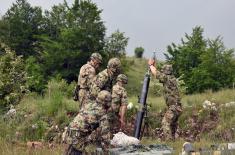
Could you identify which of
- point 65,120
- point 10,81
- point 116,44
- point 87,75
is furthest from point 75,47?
point 87,75

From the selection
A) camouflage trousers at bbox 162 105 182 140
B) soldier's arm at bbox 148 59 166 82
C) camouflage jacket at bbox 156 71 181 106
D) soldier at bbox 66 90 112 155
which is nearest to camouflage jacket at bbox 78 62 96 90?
soldier's arm at bbox 148 59 166 82

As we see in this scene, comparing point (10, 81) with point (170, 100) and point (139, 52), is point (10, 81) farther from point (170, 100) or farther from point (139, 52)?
point (139, 52)

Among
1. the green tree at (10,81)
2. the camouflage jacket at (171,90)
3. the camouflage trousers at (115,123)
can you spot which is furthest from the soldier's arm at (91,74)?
the green tree at (10,81)

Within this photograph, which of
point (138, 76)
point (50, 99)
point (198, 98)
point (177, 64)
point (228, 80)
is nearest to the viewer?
point (50, 99)

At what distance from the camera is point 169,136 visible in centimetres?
1428

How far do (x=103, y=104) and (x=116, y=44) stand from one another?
31.3m

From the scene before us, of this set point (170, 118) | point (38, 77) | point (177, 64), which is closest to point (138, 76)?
point (177, 64)

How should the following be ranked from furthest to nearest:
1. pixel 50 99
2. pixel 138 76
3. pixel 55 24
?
pixel 55 24
pixel 138 76
pixel 50 99

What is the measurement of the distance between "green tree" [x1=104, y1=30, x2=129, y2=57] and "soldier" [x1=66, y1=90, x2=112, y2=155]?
30.0 m

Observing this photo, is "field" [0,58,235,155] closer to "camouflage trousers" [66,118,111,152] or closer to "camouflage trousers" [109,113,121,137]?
"camouflage trousers" [109,113,121,137]

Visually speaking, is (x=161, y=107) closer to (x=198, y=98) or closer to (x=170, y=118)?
(x=198, y=98)

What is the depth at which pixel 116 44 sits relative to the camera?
41062 mm

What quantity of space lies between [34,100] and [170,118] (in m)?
5.75

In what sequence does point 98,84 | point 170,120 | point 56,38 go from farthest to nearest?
point 56,38 → point 170,120 → point 98,84
